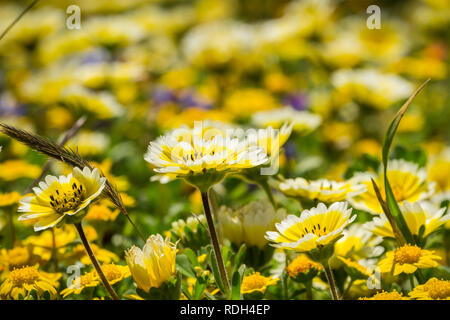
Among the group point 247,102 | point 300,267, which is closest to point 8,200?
point 300,267

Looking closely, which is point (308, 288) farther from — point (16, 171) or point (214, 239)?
point (16, 171)

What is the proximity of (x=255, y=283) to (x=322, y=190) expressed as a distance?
146 millimetres

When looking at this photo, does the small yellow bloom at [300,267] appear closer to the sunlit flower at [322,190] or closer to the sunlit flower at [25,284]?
the sunlit flower at [322,190]

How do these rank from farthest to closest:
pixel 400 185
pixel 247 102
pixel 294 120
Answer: pixel 247 102 < pixel 294 120 < pixel 400 185

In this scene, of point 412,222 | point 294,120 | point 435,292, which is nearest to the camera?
point 435,292

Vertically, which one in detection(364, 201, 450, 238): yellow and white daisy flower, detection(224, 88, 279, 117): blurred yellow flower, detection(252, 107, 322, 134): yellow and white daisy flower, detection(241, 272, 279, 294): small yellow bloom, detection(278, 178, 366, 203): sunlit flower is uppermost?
detection(224, 88, 279, 117): blurred yellow flower

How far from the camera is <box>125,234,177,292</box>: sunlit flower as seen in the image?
621mm

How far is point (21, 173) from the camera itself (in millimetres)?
1100

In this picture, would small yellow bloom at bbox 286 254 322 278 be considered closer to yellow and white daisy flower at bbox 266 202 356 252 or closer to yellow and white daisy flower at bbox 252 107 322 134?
yellow and white daisy flower at bbox 266 202 356 252

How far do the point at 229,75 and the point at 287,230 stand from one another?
1.20 m

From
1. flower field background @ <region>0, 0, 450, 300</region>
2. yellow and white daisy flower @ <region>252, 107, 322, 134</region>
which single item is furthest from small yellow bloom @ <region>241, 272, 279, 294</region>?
yellow and white daisy flower @ <region>252, 107, 322, 134</region>

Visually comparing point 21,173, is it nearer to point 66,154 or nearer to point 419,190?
point 66,154

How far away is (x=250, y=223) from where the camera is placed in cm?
76

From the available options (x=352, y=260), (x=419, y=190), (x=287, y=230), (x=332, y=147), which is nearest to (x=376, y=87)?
(x=332, y=147)
